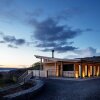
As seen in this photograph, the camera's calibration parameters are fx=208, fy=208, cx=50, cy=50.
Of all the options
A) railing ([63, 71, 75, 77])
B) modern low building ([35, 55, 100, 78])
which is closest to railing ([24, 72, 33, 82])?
modern low building ([35, 55, 100, 78])

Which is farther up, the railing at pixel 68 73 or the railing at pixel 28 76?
the railing at pixel 68 73

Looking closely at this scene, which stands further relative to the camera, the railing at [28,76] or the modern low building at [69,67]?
the modern low building at [69,67]

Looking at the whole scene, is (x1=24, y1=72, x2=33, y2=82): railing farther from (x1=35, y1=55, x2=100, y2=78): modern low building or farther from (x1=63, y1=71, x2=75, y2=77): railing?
(x1=63, y1=71, x2=75, y2=77): railing

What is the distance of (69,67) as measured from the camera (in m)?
36.5

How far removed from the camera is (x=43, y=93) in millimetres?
19625

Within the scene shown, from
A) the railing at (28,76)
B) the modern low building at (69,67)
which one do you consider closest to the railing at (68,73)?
the modern low building at (69,67)

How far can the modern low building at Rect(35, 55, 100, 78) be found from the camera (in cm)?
3462

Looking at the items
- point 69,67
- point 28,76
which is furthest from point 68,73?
point 28,76

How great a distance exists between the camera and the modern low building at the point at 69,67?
34.6 m

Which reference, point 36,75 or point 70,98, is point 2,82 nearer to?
point 36,75

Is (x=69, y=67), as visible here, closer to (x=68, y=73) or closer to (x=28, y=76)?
(x=68, y=73)

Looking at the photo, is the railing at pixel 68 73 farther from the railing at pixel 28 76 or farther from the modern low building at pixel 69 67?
the railing at pixel 28 76

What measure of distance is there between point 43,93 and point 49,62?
18.2m

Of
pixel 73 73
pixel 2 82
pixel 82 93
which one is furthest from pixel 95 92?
pixel 73 73
